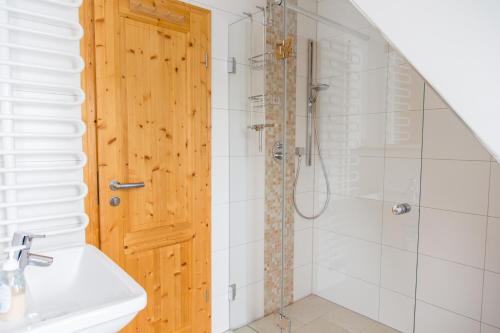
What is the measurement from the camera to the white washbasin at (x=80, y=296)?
961mm

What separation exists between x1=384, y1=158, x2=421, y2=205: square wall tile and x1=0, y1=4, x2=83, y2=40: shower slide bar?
1724 mm

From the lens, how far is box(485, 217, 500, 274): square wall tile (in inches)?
71.7

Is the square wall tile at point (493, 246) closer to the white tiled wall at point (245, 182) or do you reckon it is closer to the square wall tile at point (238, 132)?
the white tiled wall at point (245, 182)

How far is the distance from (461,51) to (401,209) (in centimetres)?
175

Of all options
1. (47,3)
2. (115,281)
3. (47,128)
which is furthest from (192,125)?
(115,281)

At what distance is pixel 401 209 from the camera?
1.87m

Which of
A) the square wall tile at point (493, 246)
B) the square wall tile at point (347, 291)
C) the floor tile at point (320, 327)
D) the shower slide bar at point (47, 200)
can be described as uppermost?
the shower slide bar at point (47, 200)

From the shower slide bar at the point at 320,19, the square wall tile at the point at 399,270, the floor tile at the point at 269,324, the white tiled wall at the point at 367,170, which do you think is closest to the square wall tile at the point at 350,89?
the white tiled wall at the point at 367,170

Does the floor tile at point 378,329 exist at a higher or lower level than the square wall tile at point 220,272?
lower

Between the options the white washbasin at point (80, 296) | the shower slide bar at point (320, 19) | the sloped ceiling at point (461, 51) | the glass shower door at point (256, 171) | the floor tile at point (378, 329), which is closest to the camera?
the sloped ceiling at point (461, 51)

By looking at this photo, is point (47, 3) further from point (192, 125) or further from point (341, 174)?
point (341, 174)

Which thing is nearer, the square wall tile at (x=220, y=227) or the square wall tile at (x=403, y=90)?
the square wall tile at (x=403, y=90)

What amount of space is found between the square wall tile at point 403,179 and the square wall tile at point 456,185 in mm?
273

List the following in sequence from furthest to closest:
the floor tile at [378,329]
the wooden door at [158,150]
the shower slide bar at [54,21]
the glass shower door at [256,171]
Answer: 1. the glass shower door at [256,171]
2. the floor tile at [378,329]
3. the wooden door at [158,150]
4. the shower slide bar at [54,21]
